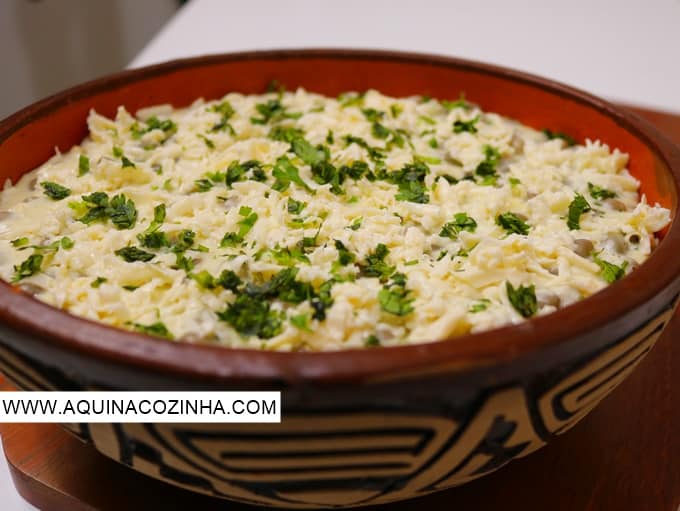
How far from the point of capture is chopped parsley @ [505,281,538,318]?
1167mm

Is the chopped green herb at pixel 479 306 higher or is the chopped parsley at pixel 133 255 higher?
the chopped green herb at pixel 479 306

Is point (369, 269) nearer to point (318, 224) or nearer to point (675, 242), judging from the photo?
point (318, 224)

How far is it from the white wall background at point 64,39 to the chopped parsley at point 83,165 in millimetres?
2269

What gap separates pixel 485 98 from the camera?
1.97 m

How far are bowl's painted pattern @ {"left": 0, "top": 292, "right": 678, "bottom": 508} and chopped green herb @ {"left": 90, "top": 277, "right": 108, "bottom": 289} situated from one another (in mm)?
177

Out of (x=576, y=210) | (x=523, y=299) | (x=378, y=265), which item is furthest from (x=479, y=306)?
(x=576, y=210)

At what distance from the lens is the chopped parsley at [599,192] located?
1550 mm

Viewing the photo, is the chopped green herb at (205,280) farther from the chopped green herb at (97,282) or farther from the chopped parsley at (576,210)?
the chopped parsley at (576,210)

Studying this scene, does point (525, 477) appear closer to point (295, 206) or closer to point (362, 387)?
point (362, 387)

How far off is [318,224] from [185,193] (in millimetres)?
310

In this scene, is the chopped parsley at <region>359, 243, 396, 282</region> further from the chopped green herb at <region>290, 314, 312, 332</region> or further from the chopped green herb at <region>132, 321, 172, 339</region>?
the chopped green herb at <region>132, 321, 172, 339</region>

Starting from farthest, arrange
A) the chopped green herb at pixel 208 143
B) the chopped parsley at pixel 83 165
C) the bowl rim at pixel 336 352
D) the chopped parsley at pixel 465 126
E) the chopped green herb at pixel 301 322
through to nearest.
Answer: the chopped parsley at pixel 465 126 → the chopped green herb at pixel 208 143 → the chopped parsley at pixel 83 165 → the chopped green herb at pixel 301 322 → the bowl rim at pixel 336 352

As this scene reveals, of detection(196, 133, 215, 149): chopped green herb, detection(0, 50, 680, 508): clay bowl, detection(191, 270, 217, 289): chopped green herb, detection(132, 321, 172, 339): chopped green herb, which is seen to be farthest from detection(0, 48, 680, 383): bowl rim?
detection(196, 133, 215, 149): chopped green herb

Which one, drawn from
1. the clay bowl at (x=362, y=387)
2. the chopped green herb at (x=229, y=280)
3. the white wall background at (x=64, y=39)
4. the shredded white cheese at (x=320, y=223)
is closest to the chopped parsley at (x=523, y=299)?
the shredded white cheese at (x=320, y=223)
